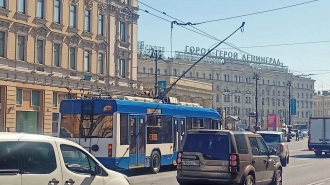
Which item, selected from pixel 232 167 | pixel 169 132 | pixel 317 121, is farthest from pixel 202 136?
pixel 317 121

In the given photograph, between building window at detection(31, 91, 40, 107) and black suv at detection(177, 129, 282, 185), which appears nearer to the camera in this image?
black suv at detection(177, 129, 282, 185)

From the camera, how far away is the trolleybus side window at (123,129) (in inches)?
774

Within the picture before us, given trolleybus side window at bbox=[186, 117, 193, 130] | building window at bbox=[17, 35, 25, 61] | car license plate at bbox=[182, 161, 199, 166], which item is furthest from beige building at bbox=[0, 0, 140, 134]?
car license plate at bbox=[182, 161, 199, 166]

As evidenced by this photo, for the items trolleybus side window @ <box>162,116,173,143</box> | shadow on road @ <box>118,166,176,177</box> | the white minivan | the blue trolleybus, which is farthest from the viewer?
trolleybus side window @ <box>162,116,173,143</box>

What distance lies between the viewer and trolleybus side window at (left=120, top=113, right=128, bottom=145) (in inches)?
774

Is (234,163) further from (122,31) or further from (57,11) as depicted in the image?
(122,31)

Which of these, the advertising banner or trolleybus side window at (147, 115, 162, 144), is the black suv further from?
the advertising banner

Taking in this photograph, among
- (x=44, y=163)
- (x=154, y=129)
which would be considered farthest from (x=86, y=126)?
(x=44, y=163)

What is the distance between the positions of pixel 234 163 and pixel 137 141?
7267 mm

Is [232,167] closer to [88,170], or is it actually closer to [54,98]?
[88,170]

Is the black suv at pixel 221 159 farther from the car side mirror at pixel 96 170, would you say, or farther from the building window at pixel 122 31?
the building window at pixel 122 31

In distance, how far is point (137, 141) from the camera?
20688 mm

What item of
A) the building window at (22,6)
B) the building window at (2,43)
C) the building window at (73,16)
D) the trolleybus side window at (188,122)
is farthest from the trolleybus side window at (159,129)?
the building window at (73,16)

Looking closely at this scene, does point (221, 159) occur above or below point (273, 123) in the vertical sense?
above
